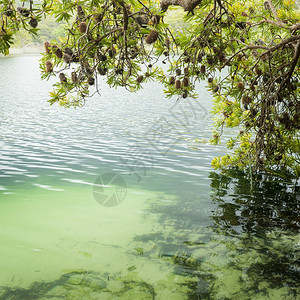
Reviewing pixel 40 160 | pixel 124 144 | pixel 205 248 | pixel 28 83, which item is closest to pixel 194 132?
pixel 124 144

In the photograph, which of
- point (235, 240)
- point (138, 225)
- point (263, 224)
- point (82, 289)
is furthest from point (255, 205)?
point (82, 289)

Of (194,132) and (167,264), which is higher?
(194,132)

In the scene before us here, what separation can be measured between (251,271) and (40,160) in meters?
8.75

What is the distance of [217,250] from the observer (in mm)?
6090

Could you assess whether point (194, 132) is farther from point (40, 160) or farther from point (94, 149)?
point (40, 160)

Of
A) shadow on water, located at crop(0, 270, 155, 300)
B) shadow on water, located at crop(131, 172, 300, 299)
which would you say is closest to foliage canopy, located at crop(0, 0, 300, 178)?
shadow on water, located at crop(131, 172, 300, 299)

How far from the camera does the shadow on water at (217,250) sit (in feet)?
16.1

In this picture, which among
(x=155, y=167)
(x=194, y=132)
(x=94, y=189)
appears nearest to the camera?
(x=94, y=189)

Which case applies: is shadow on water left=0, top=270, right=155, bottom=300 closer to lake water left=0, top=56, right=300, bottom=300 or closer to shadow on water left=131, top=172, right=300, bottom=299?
lake water left=0, top=56, right=300, bottom=300

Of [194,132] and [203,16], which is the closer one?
[203,16]

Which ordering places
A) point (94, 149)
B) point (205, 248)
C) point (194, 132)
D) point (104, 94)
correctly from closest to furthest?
point (205, 248), point (94, 149), point (194, 132), point (104, 94)

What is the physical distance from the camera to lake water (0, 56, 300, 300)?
5.11 metres

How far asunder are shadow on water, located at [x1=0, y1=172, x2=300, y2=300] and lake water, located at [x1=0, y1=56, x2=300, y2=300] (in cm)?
2

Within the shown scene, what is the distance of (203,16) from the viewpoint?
191 inches
